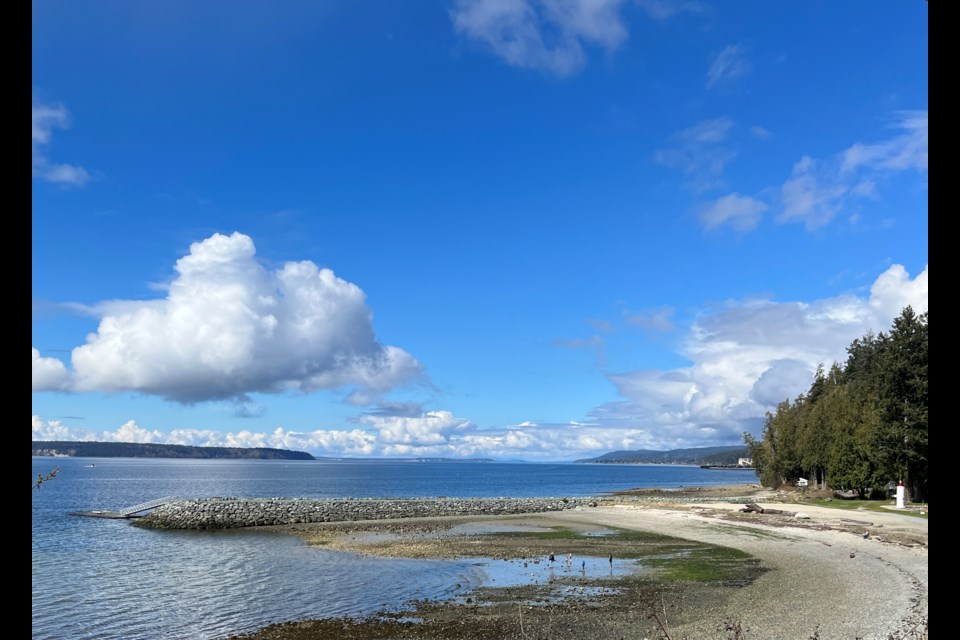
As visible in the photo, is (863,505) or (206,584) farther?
(863,505)

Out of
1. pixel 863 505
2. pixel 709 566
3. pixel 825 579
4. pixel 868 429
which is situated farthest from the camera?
pixel 868 429

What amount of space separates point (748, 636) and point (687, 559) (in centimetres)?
1537

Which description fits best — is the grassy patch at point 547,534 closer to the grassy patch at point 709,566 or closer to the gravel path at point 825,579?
the gravel path at point 825,579

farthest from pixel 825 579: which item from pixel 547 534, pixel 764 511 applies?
pixel 764 511

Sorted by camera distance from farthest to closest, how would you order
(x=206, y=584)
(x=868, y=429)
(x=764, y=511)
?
(x=868, y=429) → (x=764, y=511) → (x=206, y=584)

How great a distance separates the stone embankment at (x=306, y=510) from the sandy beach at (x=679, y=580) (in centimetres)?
648

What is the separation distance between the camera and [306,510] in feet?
A: 206

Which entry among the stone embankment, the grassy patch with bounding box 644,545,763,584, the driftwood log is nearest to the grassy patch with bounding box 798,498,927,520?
the driftwood log

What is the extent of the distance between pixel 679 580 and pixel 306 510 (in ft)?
140

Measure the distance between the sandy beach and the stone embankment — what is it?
648cm

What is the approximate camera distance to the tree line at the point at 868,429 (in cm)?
5203

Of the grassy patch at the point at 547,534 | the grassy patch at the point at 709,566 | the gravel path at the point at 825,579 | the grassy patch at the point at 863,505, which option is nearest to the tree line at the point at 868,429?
the grassy patch at the point at 863,505

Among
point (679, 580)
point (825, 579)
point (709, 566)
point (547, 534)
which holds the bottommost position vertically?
point (547, 534)

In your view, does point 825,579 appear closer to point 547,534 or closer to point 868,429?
Answer: point 547,534
